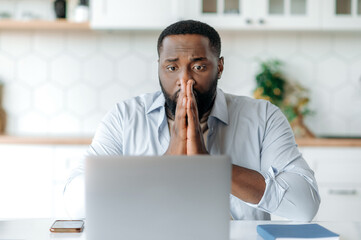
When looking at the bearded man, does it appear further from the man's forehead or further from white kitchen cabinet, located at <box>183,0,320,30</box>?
white kitchen cabinet, located at <box>183,0,320,30</box>

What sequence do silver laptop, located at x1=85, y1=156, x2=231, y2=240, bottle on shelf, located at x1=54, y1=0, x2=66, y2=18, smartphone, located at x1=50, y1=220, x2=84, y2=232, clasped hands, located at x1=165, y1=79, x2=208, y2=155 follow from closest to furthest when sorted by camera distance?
silver laptop, located at x1=85, y1=156, x2=231, y2=240 < smartphone, located at x1=50, y1=220, x2=84, y2=232 < clasped hands, located at x1=165, y1=79, x2=208, y2=155 < bottle on shelf, located at x1=54, y1=0, x2=66, y2=18

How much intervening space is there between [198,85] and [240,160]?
319 millimetres

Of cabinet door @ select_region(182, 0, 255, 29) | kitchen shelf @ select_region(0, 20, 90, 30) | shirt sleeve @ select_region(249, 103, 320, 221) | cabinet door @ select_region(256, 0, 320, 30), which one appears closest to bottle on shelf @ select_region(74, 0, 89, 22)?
kitchen shelf @ select_region(0, 20, 90, 30)

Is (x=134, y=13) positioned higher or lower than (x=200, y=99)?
higher

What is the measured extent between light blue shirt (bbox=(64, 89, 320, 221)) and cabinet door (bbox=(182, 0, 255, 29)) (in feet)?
3.93

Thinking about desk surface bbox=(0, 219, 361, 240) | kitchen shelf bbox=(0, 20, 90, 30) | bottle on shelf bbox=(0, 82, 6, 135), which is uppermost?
kitchen shelf bbox=(0, 20, 90, 30)

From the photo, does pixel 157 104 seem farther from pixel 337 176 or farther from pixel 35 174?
pixel 337 176

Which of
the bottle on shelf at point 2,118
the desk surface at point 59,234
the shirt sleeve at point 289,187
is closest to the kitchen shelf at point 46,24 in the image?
the bottle on shelf at point 2,118

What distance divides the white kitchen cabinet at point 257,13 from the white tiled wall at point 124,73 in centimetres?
30

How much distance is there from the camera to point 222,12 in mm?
2848

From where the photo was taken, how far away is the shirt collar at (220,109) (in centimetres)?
162

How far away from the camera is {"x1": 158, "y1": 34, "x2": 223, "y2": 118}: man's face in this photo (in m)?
1.55

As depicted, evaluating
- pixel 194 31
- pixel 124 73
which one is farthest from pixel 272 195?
pixel 124 73

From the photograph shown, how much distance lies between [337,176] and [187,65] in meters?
1.50
